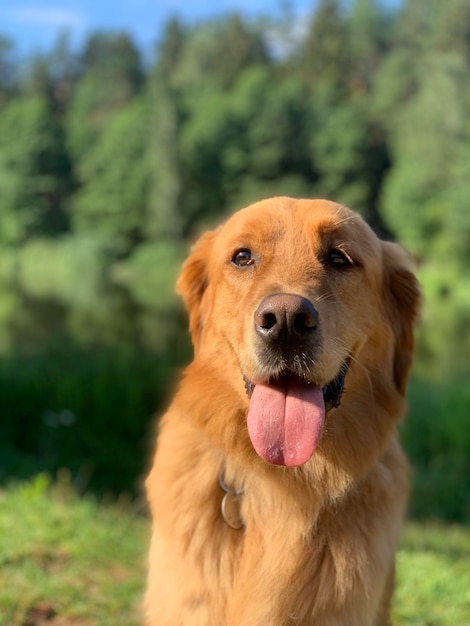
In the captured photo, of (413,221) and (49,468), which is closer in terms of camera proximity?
(49,468)

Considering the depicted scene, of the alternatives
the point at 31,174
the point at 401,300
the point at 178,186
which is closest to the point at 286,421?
the point at 401,300

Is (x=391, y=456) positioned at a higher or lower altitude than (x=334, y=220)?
lower

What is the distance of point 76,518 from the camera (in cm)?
498

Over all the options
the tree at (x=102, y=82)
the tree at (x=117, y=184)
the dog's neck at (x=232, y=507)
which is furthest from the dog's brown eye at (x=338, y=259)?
the tree at (x=102, y=82)

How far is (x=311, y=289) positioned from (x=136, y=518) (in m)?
3.71

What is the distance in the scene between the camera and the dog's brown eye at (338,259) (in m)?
2.92

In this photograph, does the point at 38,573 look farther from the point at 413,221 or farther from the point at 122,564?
the point at 413,221

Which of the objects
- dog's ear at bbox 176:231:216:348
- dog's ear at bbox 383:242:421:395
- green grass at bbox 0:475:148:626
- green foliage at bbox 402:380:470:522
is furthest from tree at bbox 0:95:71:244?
dog's ear at bbox 383:242:421:395

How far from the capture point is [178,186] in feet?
135

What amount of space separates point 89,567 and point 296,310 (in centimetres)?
278

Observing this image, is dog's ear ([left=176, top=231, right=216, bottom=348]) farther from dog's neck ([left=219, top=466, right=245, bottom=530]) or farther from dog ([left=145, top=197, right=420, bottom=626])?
dog's neck ([left=219, top=466, right=245, bottom=530])

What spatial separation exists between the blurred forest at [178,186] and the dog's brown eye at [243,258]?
0.97 meters

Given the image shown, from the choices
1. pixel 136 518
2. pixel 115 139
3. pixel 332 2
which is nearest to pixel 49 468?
pixel 136 518

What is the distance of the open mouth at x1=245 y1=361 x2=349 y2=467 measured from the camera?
2.49 meters
